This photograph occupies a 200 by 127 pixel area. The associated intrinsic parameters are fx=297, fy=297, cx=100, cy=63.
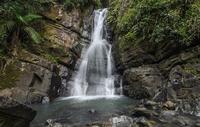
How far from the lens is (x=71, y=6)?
19359 mm

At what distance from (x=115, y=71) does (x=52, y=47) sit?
401 centimetres

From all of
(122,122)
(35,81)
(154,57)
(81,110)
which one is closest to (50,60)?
(35,81)

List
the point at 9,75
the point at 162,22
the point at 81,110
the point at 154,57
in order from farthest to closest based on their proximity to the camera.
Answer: the point at 154,57 < the point at 162,22 < the point at 9,75 < the point at 81,110

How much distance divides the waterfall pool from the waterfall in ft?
5.39

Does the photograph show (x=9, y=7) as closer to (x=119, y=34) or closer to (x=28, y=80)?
(x=28, y=80)

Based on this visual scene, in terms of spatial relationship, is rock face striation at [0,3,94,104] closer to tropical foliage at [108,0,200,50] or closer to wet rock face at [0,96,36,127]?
tropical foliage at [108,0,200,50]

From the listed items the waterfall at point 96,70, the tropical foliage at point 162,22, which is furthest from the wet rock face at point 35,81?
the tropical foliage at point 162,22

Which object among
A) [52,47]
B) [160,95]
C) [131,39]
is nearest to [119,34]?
[131,39]

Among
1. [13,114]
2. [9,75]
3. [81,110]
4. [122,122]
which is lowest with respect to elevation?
[122,122]

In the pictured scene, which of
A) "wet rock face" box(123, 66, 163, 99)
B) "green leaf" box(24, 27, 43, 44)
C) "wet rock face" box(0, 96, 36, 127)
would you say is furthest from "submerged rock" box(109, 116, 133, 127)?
"green leaf" box(24, 27, 43, 44)

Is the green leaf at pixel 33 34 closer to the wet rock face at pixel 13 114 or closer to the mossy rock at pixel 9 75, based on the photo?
the mossy rock at pixel 9 75

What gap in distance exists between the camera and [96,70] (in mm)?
18172

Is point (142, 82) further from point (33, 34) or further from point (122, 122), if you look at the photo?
point (122, 122)

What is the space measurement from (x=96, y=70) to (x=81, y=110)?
19.7ft
